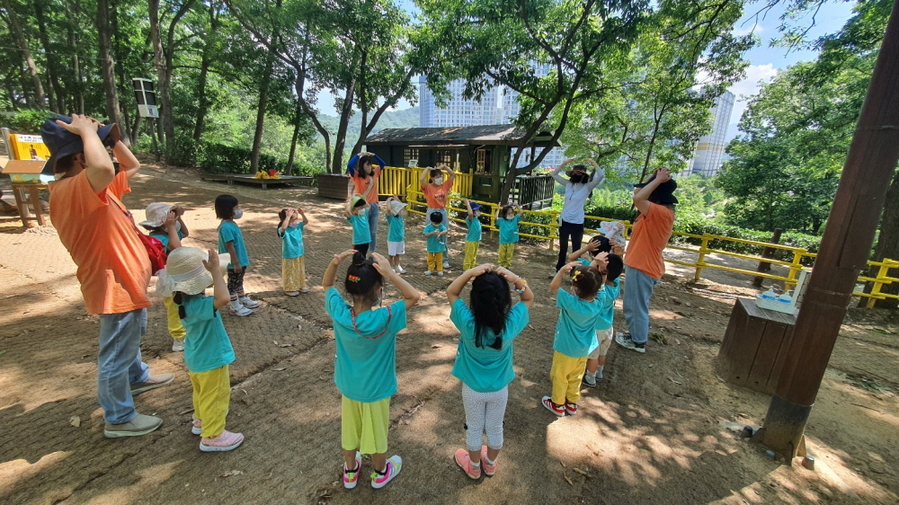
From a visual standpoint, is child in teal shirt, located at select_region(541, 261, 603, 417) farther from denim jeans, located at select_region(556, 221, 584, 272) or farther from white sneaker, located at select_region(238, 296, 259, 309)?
white sneaker, located at select_region(238, 296, 259, 309)

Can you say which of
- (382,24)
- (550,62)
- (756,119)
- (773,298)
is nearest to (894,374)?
(773,298)

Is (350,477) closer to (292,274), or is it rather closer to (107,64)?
(292,274)

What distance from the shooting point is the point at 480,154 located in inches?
574

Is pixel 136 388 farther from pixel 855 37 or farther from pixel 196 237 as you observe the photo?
pixel 855 37

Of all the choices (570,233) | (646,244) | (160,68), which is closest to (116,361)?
(646,244)

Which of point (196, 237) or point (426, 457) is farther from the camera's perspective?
point (196, 237)

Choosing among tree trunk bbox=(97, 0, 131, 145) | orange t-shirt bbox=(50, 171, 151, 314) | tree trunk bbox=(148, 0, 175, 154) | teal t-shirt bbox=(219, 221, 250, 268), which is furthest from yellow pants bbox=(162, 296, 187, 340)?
tree trunk bbox=(148, 0, 175, 154)

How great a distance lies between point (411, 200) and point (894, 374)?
10.6 meters

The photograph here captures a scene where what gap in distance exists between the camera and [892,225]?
711 cm

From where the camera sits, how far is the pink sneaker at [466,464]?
8.23ft

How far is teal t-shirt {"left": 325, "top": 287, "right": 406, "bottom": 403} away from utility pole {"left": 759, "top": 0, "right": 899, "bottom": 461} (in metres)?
2.95

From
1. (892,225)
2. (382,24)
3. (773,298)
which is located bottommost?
(773,298)

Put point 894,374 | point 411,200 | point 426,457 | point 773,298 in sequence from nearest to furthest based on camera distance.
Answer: point 426,457
point 773,298
point 894,374
point 411,200

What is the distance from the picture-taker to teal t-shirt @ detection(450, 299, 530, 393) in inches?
88.1
